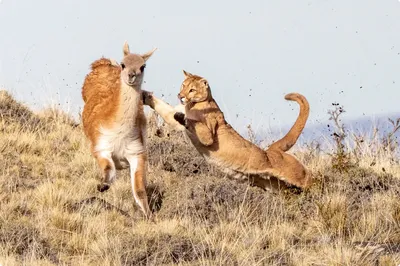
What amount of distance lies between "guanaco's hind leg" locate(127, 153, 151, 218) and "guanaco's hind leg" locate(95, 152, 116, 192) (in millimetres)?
275

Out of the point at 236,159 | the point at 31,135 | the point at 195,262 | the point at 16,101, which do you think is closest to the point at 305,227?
the point at 236,159

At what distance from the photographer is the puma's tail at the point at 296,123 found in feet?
36.4

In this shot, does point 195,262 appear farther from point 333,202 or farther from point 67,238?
point 333,202

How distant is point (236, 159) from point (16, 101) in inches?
236

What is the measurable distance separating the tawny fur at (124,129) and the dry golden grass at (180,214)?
39 centimetres

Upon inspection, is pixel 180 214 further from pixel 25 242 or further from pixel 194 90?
pixel 25 242

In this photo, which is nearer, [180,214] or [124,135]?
[180,214]

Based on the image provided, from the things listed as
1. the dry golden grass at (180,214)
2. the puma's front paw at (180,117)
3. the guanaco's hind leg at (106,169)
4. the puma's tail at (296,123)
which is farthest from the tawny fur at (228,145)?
the guanaco's hind leg at (106,169)

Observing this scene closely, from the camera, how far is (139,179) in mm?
9906

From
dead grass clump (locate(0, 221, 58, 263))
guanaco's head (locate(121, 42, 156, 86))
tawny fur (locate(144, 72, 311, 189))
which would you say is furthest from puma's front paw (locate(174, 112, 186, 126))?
dead grass clump (locate(0, 221, 58, 263))

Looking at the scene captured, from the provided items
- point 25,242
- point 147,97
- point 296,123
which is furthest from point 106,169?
point 296,123

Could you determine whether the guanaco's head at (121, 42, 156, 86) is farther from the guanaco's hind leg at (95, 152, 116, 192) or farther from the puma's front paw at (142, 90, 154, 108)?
the guanaco's hind leg at (95, 152, 116, 192)

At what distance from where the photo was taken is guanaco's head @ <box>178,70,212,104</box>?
10875 millimetres

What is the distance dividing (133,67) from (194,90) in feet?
5.54
